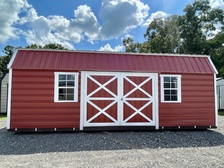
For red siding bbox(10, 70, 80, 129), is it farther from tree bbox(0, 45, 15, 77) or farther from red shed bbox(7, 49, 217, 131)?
tree bbox(0, 45, 15, 77)

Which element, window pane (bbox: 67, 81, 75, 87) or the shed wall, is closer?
the shed wall

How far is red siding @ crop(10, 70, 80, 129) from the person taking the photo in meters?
7.34

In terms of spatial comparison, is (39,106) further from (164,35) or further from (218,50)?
(164,35)

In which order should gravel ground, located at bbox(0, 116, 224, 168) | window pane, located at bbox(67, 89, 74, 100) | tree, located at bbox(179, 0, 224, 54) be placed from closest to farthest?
gravel ground, located at bbox(0, 116, 224, 168) → window pane, located at bbox(67, 89, 74, 100) → tree, located at bbox(179, 0, 224, 54)

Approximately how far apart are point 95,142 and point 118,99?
225cm

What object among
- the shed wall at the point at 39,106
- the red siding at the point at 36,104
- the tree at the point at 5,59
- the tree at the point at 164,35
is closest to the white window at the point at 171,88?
the shed wall at the point at 39,106

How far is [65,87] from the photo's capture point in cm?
766

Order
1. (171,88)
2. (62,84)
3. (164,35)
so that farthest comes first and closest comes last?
1. (164,35)
2. (171,88)
3. (62,84)

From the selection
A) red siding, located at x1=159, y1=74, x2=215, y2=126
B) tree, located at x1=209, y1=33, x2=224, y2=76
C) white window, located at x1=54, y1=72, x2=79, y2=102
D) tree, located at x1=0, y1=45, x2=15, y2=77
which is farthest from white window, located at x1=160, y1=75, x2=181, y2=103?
tree, located at x1=0, y1=45, x2=15, y2=77

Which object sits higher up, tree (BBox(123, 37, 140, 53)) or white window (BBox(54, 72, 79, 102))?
tree (BBox(123, 37, 140, 53))

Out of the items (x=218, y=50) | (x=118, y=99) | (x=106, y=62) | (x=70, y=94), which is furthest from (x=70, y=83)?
(x=218, y=50)

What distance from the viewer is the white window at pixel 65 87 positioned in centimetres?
757

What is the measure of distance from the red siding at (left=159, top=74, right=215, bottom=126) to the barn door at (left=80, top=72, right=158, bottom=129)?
1.86ft

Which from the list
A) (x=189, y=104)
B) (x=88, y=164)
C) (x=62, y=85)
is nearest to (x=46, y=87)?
(x=62, y=85)
